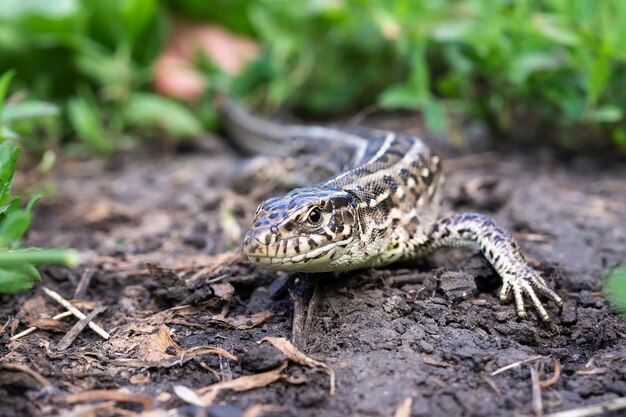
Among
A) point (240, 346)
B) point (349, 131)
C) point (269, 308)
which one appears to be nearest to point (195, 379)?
point (240, 346)

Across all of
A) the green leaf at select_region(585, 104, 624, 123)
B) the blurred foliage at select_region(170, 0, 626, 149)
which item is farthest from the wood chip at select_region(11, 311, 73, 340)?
the green leaf at select_region(585, 104, 624, 123)

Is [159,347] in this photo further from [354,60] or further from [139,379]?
[354,60]

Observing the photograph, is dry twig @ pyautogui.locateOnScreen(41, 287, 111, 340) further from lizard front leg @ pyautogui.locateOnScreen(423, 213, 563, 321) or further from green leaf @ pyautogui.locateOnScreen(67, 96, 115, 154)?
green leaf @ pyautogui.locateOnScreen(67, 96, 115, 154)

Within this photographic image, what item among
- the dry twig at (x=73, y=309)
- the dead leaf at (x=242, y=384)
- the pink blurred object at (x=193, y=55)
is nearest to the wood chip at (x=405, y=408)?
the dead leaf at (x=242, y=384)

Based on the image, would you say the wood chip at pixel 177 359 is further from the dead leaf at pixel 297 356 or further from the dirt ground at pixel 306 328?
the dead leaf at pixel 297 356

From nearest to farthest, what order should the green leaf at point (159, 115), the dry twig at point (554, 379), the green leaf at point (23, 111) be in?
1. the dry twig at point (554, 379)
2. the green leaf at point (23, 111)
3. the green leaf at point (159, 115)

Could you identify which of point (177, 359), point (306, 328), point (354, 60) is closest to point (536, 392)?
point (306, 328)
